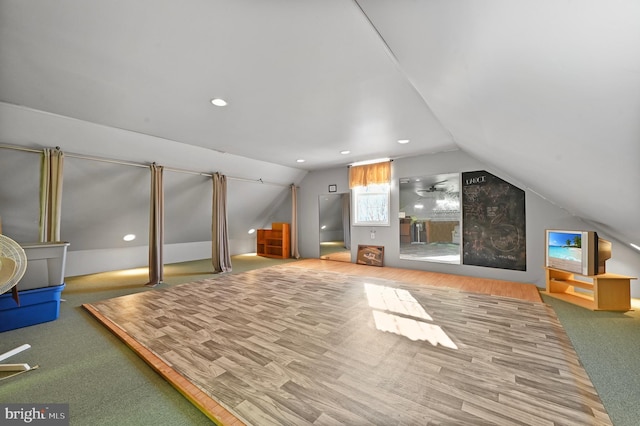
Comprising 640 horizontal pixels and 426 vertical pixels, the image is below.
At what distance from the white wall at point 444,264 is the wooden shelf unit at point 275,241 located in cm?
48

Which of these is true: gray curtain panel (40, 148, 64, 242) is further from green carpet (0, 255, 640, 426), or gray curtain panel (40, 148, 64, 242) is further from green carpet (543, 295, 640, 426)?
green carpet (543, 295, 640, 426)

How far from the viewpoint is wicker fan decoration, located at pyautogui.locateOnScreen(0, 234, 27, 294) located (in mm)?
2053

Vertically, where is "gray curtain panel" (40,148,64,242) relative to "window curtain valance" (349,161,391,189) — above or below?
below

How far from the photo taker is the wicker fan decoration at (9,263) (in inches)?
80.8

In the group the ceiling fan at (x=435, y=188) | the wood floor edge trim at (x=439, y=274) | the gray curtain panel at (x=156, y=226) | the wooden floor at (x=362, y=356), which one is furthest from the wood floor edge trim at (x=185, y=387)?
the ceiling fan at (x=435, y=188)

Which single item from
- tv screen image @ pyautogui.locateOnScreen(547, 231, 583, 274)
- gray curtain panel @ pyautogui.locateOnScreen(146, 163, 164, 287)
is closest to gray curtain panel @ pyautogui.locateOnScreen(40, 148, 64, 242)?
gray curtain panel @ pyautogui.locateOnScreen(146, 163, 164, 287)

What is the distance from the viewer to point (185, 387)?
172 centimetres

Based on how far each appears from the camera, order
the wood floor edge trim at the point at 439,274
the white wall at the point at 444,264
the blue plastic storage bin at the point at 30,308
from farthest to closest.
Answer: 1. the white wall at the point at 444,264
2. the wood floor edge trim at the point at 439,274
3. the blue plastic storage bin at the point at 30,308

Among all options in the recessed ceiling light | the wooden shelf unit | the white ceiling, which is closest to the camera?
the white ceiling

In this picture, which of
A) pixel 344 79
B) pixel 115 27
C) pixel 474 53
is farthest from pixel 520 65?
pixel 115 27

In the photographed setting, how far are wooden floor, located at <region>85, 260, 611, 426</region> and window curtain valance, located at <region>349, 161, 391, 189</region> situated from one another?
287cm

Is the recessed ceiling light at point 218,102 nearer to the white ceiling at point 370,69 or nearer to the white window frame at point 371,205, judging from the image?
the white ceiling at point 370,69

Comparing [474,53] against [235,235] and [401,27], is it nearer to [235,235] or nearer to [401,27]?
[401,27]

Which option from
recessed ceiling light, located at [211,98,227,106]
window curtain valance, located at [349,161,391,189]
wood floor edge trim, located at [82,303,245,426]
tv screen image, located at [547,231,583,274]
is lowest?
wood floor edge trim, located at [82,303,245,426]
